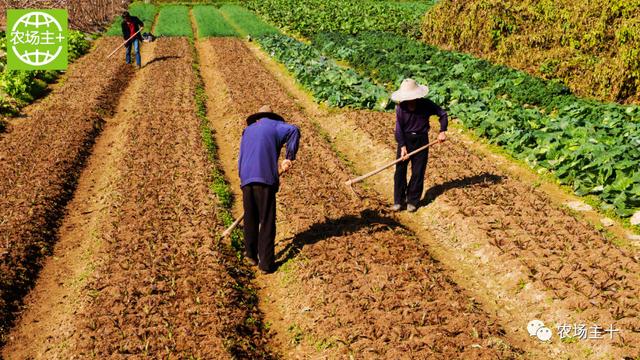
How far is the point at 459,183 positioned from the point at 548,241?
2.64 metres

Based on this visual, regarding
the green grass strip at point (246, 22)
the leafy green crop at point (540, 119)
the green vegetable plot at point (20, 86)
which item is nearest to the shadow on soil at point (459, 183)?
the leafy green crop at point (540, 119)

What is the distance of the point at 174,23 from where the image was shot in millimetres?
39281

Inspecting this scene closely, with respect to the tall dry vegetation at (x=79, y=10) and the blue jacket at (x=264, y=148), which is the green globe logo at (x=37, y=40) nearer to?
the tall dry vegetation at (x=79, y=10)

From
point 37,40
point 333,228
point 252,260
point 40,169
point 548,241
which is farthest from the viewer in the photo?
point 37,40

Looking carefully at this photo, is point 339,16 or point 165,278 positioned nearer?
point 165,278

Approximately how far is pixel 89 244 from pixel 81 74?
14908 millimetres

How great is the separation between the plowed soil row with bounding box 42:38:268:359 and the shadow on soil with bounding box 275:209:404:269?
815 mm

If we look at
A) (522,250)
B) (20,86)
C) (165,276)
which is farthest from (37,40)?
(522,250)

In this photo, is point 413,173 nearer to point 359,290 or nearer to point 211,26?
point 359,290

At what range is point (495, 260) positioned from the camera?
306 inches

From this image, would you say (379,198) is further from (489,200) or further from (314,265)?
(314,265)

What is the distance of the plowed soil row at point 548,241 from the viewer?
6.47 metres

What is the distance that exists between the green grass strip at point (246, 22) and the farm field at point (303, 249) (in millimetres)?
20580

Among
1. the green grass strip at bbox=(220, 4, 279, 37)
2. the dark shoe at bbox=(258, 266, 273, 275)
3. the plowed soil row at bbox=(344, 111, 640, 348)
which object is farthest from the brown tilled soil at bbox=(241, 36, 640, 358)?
the green grass strip at bbox=(220, 4, 279, 37)
